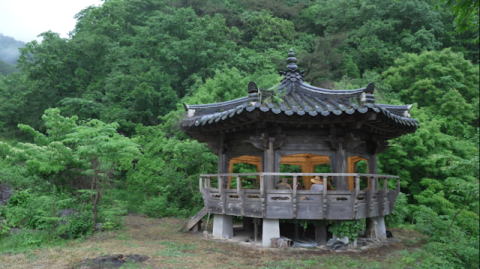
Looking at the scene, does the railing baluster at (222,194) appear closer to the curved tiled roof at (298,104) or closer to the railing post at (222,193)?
the railing post at (222,193)

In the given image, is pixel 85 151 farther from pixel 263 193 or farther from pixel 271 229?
pixel 271 229

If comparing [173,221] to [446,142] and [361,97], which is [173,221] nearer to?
[361,97]

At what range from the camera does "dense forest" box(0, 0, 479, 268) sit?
12422 mm

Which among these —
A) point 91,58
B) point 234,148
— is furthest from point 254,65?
point 234,148

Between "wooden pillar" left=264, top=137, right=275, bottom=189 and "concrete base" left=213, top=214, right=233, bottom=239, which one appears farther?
"concrete base" left=213, top=214, right=233, bottom=239

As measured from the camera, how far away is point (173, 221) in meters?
16.8

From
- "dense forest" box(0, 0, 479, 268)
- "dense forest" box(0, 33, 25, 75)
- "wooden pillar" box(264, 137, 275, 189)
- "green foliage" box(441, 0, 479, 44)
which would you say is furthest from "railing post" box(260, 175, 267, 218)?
"dense forest" box(0, 33, 25, 75)

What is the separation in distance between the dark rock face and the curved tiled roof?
832 centimetres

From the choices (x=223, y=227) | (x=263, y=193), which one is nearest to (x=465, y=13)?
(x=263, y=193)

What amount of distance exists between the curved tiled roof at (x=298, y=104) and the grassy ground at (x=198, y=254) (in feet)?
12.0

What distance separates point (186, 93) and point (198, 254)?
23287 millimetres

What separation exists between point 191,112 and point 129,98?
19007mm

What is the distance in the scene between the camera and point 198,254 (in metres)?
9.55

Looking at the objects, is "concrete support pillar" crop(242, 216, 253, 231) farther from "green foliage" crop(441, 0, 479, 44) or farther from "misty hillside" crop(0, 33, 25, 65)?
"misty hillside" crop(0, 33, 25, 65)
